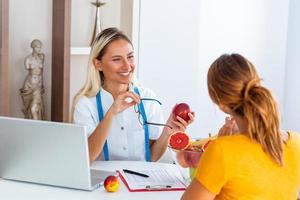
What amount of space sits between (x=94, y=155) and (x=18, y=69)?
100 centimetres

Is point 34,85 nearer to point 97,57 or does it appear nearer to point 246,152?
point 97,57

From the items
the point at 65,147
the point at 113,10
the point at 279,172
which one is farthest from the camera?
the point at 113,10

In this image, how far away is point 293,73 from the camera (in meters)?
4.06

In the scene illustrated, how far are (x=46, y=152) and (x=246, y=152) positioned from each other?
0.71 meters

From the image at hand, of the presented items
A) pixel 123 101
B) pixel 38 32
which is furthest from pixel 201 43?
pixel 123 101

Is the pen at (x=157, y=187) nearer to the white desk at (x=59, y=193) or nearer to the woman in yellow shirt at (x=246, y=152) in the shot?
the white desk at (x=59, y=193)

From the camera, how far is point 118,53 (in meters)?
2.40

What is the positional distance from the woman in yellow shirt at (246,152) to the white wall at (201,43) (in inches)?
75.3

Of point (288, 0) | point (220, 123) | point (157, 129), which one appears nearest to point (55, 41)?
point (157, 129)

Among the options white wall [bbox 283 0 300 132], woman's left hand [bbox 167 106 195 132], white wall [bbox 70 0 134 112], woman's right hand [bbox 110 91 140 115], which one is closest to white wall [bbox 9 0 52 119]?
white wall [bbox 70 0 134 112]

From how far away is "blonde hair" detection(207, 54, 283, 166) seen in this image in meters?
1.37

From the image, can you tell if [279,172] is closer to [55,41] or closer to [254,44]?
[55,41]

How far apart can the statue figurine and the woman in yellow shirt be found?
166 centimetres

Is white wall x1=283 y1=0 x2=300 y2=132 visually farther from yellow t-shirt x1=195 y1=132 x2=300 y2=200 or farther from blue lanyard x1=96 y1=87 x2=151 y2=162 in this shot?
yellow t-shirt x1=195 y1=132 x2=300 y2=200
